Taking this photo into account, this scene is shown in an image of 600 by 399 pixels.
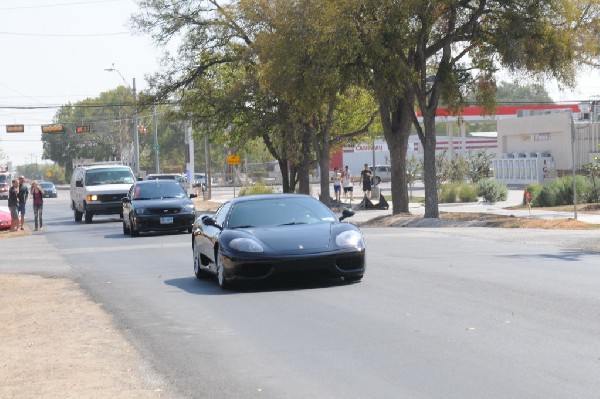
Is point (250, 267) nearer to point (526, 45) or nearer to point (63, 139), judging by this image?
point (526, 45)

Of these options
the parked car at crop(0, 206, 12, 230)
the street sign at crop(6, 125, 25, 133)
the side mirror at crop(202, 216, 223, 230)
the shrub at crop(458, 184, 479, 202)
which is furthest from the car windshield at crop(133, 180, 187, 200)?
the street sign at crop(6, 125, 25, 133)

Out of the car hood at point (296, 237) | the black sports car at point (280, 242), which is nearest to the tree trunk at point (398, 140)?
the black sports car at point (280, 242)

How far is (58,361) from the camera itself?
10.4 meters

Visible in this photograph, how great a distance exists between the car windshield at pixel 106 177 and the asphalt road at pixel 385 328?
23.6 meters

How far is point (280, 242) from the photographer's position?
50.1ft

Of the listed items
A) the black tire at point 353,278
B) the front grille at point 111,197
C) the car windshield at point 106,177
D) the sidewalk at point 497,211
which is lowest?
the sidewalk at point 497,211

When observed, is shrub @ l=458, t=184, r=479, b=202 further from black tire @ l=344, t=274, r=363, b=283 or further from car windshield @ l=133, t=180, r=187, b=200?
black tire @ l=344, t=274, r=363, b=283

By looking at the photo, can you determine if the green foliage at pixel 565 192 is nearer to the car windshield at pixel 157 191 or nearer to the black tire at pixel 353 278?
the car windshield at pixel 157 191

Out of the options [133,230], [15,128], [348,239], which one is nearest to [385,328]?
[348,239]

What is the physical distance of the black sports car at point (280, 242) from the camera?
49.5ft

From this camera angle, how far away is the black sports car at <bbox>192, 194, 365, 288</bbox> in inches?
595

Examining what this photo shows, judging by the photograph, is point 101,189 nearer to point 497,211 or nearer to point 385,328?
point 497,211

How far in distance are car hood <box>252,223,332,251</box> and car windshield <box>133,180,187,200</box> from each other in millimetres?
18740

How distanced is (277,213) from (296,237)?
1262 mm
